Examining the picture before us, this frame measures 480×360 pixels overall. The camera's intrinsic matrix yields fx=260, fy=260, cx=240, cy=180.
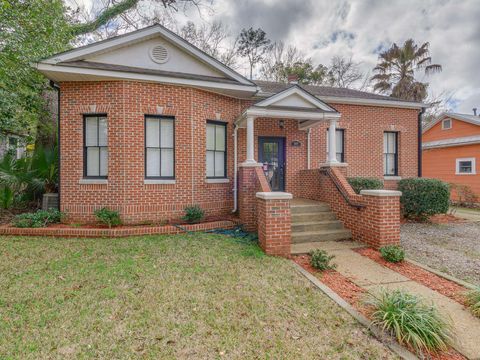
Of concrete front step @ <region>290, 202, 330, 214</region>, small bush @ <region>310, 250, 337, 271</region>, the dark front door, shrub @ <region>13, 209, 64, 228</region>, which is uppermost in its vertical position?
the dark front door

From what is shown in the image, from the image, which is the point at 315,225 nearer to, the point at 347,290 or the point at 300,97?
the point at 347,290

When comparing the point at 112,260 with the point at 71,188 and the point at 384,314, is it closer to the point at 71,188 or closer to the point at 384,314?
the point at 71,188

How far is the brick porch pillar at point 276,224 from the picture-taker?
538cm

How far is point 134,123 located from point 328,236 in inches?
233

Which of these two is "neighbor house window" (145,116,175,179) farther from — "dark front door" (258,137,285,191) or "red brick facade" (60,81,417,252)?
"dark front door" (258,137,285,191)

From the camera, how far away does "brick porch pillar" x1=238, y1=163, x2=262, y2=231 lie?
714 cm

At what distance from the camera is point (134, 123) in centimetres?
711

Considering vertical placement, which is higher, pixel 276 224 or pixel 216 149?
pixel 216 149

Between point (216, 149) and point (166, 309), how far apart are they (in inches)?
223

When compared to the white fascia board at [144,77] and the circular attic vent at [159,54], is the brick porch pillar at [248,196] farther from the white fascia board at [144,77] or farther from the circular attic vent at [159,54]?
the circular attic vent at [159,54]

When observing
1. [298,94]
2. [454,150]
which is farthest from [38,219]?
[454,150]

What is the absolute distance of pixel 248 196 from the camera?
728cm

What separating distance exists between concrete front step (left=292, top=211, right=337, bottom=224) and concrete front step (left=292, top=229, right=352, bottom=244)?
1.49 feet

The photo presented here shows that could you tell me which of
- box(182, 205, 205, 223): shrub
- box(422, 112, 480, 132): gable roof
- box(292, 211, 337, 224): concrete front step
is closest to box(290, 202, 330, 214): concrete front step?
box(292, 211, 337, 224): concrete front step
